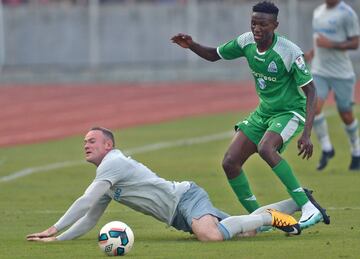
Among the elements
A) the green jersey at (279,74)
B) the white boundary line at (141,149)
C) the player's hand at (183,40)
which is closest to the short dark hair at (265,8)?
the green jersey at (279,74)

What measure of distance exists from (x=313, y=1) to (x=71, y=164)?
88.8 feet

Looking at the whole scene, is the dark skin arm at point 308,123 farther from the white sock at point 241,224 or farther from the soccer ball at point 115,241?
the soccer ball at point 115,241

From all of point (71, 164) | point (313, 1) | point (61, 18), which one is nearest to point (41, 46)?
point (61, 18)

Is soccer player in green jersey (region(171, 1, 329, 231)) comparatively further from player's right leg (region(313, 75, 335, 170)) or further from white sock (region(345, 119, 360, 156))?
white sock (region(345, 119, 360, 156))

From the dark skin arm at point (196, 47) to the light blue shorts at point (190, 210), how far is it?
6.03 feet

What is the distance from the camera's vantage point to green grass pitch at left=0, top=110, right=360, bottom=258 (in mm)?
11273

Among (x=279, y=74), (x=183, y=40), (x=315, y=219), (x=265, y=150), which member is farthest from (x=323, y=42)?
(x=315, y=219)

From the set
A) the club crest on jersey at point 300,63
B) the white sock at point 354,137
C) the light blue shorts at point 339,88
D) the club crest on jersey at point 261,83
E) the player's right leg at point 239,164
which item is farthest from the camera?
the white sock at point 354,137

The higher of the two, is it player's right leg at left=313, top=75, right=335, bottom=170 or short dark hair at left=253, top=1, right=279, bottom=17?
short dark hair at left=253, top=1, right=279, bottom=17

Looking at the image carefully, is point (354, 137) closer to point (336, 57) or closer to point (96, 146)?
point (336, 57)

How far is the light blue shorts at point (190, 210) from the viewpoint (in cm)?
1195

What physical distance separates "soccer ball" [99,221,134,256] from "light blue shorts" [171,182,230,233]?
0.94 metres

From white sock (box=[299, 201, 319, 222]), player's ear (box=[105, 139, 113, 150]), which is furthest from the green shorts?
player's ear (box=[105, 139, 113, 150])

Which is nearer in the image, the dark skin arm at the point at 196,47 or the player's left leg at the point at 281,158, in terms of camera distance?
the player's left leg at the point at 281,158
